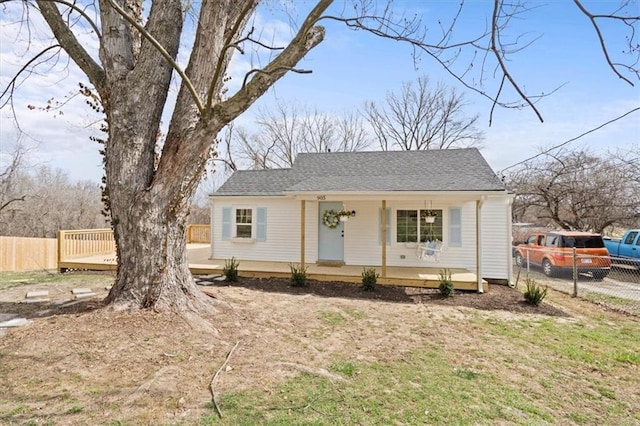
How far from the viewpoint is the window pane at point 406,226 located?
1013 cm

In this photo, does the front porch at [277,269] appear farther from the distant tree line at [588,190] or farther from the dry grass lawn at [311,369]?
the distant tree line at [588,190]

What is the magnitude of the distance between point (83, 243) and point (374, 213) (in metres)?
9.56

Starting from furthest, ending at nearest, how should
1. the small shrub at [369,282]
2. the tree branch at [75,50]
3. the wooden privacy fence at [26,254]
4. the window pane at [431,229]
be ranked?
1. the wooden privacy fence at [26,254]
2. the window pane at [431,229]
3. the small shrub at [369,282]
4. the tree branch at [75,50]

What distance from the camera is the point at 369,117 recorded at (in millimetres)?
25906

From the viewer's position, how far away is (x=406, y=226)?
10203 millimetres

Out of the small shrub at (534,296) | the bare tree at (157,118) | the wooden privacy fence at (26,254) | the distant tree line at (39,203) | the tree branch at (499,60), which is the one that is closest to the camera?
the tree branch at (499,60)

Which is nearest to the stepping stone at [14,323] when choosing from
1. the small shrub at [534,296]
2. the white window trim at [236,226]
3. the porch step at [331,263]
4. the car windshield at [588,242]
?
the white window trim at [236,226]

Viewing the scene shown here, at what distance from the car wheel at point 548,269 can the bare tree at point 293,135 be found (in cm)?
1661

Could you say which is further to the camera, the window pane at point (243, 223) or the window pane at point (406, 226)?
the window pane at point (243, 223)

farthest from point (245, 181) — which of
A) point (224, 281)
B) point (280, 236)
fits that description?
point (224, 281)

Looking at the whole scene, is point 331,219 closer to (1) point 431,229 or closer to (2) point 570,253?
(1) point 431,229

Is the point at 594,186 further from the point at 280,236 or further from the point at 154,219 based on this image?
the point at 154,219

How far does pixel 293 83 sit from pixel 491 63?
270 centimetres

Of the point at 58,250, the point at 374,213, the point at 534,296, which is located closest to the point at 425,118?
the point at 374,213
